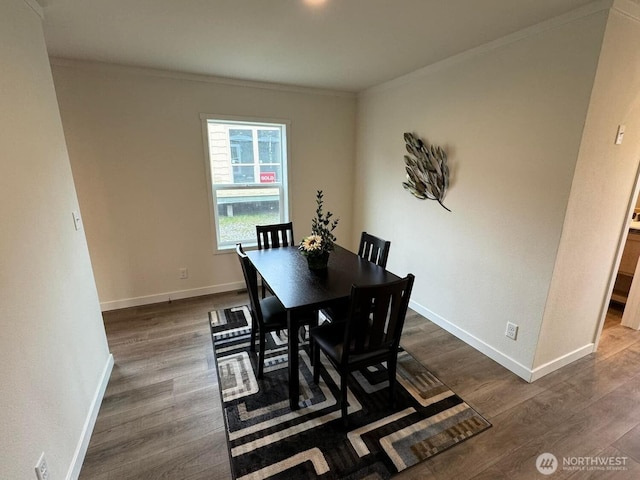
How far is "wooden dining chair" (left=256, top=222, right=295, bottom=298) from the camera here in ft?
9.77

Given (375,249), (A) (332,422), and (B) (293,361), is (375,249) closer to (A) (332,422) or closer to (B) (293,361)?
(B) (293,361)

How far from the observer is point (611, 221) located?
2107mm

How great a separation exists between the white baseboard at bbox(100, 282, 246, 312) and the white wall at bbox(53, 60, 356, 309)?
0.04ft

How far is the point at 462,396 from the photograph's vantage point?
2.02 meters

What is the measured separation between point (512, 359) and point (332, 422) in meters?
1.48

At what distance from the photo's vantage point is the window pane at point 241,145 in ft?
11.2

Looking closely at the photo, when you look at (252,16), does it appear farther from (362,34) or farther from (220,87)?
(220,87)

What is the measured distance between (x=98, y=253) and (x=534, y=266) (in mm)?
3873

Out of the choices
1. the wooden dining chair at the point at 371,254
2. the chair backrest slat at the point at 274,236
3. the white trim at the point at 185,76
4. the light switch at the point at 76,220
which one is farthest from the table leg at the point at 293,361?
the white trim at the point at 185,76

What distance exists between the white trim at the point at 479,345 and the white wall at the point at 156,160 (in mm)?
1973

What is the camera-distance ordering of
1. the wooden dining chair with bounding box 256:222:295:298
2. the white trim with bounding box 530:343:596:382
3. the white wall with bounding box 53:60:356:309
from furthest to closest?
1. the wooden dining chair with bounding box 256:222:295:298
2. the white wall with bounding box 53:60:356:309
3. the white trim with bounding box 530:343:596:382

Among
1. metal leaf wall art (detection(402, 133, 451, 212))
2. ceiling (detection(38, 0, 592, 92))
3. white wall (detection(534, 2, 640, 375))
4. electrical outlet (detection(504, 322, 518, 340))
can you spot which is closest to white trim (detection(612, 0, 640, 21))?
white wall (detection(534, 2, 640, 375))

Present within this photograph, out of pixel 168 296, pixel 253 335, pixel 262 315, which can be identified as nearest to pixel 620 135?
pixel 262 315

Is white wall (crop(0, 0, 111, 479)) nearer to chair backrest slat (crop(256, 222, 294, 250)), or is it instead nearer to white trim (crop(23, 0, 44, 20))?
white trim (crop(23, 0, 44, 20))
